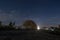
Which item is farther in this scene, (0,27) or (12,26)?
(12,26)

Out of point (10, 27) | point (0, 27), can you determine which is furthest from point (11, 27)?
point (0, 27)

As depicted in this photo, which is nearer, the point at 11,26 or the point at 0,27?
the point at 0,27

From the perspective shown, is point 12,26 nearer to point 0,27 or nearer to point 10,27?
point 10,27

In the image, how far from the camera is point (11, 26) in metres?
79.4

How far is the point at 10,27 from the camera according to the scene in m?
77.9

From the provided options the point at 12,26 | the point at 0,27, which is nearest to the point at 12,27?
the point at 12,26

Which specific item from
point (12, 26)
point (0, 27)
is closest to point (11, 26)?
point (12, 26)

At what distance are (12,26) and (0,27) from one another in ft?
40.0

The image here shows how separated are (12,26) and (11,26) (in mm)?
667

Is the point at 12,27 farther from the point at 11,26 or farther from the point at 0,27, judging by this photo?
the point at 0,27

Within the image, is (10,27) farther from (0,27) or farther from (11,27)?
(0,27)

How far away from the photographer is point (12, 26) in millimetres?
79875

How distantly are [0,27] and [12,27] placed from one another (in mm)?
11745

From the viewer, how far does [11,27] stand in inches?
3093
